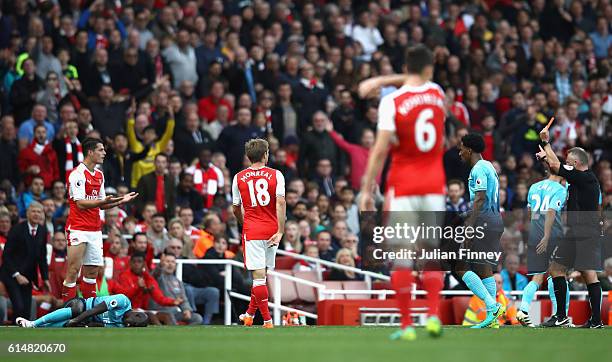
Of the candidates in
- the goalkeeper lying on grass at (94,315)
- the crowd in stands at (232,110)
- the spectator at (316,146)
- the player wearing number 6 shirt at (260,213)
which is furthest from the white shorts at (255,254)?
the spectator at (316,146)

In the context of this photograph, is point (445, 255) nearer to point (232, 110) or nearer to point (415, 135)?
point (232, 110)

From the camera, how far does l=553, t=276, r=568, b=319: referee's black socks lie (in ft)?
52.2

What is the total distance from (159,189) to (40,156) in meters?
2.08

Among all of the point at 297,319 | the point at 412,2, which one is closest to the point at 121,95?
the point at 297,319

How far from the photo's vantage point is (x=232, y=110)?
23.9m

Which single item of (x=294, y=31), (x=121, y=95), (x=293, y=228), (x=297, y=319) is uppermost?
(x=294, y=31)

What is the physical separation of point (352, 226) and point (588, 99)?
7.52m

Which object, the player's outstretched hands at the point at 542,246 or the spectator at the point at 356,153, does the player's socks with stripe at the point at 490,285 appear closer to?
the player's outstretched hands at the point at 542,246

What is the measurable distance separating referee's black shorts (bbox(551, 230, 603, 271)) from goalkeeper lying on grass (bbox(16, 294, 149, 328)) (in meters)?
5.35

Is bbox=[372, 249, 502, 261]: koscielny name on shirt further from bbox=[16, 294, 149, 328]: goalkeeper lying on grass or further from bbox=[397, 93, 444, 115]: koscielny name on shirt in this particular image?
bbox=[16, 294, 149, 328]: goalkeeper lying on grass

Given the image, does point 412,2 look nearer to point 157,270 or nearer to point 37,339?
point 157,270

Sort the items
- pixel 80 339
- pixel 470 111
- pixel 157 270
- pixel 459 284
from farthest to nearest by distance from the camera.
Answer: pixel 470 111 → pixel 459 284 → pixel 157 270 → pixel 80 339

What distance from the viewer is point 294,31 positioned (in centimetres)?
2611

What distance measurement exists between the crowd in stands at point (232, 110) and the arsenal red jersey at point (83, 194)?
9.11ft
